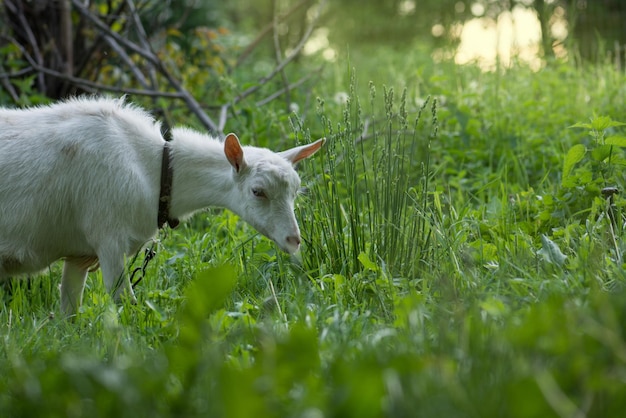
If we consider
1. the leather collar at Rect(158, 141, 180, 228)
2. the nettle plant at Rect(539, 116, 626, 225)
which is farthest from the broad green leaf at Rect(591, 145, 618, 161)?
the leather collar at Rect(158, 141, 180, 228)

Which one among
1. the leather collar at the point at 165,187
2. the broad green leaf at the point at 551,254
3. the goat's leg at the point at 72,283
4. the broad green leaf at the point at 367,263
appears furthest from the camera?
the goat's leg at the point at 72,283

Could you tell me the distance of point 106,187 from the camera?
388 cm

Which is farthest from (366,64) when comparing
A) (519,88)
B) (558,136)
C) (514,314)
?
(514,314)

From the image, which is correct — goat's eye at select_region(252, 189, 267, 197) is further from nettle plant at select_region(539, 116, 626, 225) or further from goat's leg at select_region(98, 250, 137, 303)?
nettle plant at select_region(539, 116, 626, 225)

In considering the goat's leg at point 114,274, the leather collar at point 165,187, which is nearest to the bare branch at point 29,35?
the leather collar at point 165,187

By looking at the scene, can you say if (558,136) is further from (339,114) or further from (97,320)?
(97,320)

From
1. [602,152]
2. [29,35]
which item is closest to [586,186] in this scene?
[602,152]

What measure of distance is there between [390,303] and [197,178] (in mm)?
1258

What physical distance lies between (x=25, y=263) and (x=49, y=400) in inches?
85.7

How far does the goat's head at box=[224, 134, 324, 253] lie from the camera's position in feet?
12.7

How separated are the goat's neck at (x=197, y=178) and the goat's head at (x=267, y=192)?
11 cm

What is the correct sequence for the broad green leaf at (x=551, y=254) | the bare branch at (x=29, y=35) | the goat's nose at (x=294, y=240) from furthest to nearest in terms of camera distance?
the bare branch at (x=29, y=35) < the goat's nose at (x=294, y=240) < the broad green leaf at (x=551, y=254)

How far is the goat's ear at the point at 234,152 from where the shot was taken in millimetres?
3861

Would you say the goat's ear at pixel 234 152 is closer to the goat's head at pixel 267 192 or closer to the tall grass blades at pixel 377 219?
the goat's head at pixel 267 192
